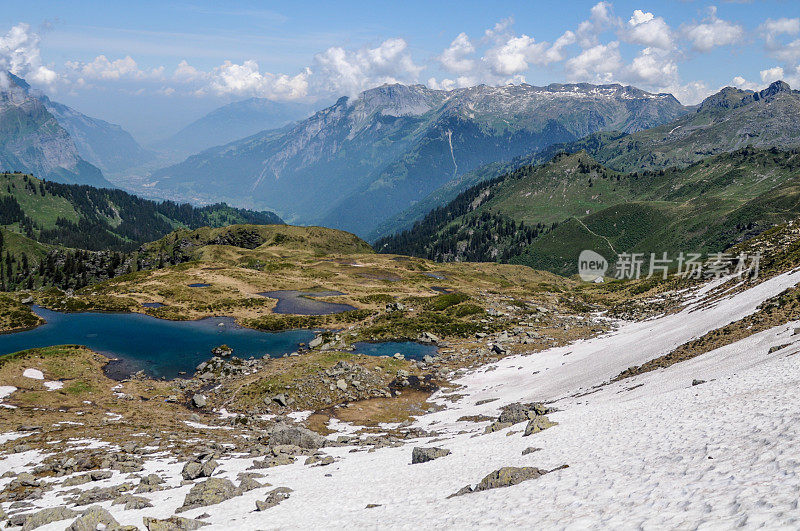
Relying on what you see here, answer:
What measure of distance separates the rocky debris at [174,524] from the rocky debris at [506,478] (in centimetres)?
1151

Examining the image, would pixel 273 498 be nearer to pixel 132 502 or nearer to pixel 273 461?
pixel 132 502

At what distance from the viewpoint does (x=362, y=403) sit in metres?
53.5

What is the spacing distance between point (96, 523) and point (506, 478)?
18091 mm

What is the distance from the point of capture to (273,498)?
848 inches

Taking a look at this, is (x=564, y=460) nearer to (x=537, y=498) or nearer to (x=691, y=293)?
(x=537, y=498)

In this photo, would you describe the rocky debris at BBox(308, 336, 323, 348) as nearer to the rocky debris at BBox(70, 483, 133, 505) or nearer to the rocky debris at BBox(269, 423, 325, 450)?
the rocky debris at BBox(269, 423, 325, 450)

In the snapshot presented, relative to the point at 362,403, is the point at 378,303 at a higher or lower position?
higher

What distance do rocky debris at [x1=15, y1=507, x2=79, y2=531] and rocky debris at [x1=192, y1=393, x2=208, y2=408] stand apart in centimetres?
2967

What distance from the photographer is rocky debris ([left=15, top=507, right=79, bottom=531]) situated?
19922 mm

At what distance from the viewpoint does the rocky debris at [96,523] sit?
1792 centimetres

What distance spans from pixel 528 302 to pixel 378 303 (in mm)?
40146

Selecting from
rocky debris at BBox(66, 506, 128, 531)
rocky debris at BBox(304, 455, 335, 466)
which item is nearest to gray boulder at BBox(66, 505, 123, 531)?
rocky debris at BBox(66, 506, 128, 531)

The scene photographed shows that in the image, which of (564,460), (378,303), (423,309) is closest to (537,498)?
(564,460)

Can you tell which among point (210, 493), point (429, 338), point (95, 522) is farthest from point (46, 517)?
point (429, 338)
